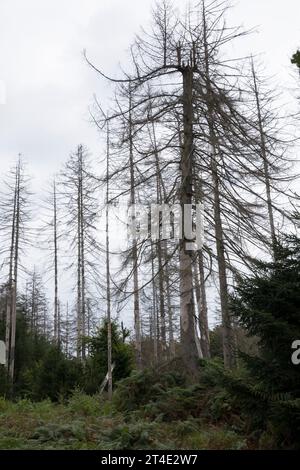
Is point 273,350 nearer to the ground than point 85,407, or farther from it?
farther from it

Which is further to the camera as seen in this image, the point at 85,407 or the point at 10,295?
the point at 10,295

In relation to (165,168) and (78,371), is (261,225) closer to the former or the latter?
(165,168)

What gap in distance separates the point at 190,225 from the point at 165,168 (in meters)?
1.69

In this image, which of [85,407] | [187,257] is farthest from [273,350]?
[85,407]

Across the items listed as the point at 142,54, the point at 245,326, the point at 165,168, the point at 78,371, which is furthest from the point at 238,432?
the point at 78,371

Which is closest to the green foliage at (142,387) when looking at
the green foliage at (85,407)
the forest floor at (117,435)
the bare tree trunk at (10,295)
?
the green foliage at (85,407)

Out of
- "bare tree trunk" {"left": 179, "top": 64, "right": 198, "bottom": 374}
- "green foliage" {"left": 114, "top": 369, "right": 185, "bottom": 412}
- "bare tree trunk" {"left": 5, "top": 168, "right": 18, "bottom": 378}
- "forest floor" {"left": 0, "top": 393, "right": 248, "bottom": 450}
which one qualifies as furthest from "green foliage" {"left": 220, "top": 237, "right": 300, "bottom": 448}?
"bare tree trunk" {"left": 5, "top": 168, "right": 18, "bottom": 378}

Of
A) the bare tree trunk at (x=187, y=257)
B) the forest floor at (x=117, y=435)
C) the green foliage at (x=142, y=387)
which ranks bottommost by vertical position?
the forest floor at (x=117, y=435)

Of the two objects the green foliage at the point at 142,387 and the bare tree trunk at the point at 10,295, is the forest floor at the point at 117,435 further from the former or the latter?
the bare tree trunk at the point at 10,295

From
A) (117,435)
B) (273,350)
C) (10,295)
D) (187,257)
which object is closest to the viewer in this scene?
(273,350)

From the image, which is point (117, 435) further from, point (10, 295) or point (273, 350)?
point (10, 295)

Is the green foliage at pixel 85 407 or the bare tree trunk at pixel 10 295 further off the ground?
the bare tree trunk at pixel 10 295

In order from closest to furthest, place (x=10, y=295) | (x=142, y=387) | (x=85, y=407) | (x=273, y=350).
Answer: (x=273, y=350) < (x=142, y=387) < (x=85, y=407) < (x=10, y=295)
